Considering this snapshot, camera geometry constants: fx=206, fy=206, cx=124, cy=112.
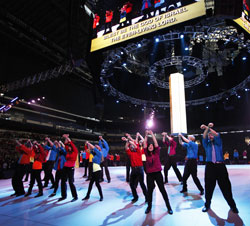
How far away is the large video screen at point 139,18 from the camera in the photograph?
17.8ft

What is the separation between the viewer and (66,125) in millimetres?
23266

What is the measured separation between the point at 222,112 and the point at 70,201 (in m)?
22.4

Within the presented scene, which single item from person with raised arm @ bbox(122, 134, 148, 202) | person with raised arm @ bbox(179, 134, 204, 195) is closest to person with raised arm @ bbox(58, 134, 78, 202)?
person with raised arm @ bbox(122, 134, 148, 202)

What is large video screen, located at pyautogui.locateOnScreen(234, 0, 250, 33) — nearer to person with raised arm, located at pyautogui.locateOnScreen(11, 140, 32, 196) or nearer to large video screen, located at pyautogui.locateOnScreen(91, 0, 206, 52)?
large video screen, located at pyautogui.locateOnScreen(91, 0, 206, 52)

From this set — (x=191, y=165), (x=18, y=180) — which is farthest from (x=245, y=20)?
(x=18, y=180)

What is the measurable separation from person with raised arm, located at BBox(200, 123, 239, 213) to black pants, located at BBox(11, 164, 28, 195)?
517 centimetres

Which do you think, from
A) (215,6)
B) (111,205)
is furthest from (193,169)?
(215,6)

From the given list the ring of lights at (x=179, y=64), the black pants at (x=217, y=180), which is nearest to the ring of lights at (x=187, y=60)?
the ring of lights at (x=179, y=64)

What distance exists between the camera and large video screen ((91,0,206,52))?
5.43 meters

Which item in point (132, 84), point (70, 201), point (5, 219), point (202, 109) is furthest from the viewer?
point (202, 109)

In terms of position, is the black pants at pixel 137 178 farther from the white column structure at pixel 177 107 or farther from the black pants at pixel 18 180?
the white column structure at pixel 177 107

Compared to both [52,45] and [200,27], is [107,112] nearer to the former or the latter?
[52,45]

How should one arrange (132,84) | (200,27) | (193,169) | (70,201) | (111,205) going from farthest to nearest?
(132,84) → (200,27) → (193,169) → (70,201) → (111,205)

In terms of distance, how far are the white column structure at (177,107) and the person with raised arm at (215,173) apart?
5.59m
